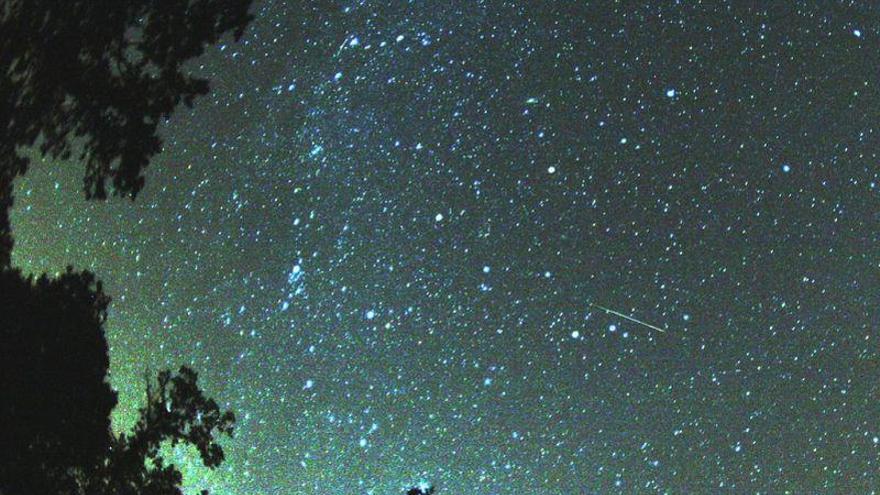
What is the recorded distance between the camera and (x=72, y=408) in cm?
710

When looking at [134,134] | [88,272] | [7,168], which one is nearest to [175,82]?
[134,134]

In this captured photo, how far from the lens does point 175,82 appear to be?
499 cm

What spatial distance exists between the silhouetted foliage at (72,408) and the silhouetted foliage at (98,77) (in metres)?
1.78

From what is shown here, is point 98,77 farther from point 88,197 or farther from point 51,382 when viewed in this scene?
point 51,382

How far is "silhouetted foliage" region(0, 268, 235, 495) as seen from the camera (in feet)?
21.1

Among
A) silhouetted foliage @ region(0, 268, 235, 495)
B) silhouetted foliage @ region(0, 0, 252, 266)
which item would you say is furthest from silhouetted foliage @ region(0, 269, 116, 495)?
silhouetted foliage @ region(0, 0, 252, 266)

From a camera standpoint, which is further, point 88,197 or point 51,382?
point 51,382

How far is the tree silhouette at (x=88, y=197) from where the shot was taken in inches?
179

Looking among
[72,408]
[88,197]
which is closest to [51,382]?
[72,408]

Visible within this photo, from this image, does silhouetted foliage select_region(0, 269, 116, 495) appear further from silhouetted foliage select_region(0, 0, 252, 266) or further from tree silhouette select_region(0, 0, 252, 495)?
silhouetted foliage select_region(0, 0, 252, 266)

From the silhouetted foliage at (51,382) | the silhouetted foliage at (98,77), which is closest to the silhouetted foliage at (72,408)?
the silhouetted foliage at (51,382)

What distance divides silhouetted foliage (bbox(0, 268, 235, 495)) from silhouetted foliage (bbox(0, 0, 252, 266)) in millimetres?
1778

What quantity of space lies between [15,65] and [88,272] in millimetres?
3071

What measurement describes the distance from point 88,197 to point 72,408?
2897 millimetres
